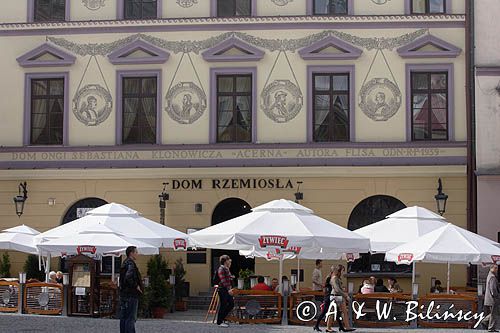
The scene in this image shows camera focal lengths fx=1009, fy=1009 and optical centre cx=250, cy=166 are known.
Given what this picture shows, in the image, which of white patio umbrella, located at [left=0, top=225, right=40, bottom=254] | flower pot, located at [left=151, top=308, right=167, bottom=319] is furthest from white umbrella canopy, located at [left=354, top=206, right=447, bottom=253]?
white patio umbrella, located at [left=0, top=225, right=40, bottom=254]

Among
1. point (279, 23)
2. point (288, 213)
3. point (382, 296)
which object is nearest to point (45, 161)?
point (279, 23)

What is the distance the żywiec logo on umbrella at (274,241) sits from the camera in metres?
20.7

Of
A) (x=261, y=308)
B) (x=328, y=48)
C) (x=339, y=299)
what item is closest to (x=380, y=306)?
(x=339, y=299)

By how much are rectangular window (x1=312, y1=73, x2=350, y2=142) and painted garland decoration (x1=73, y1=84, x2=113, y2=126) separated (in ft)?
20.2

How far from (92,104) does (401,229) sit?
11.0 metres

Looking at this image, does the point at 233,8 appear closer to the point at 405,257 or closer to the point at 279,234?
the point at 279,234

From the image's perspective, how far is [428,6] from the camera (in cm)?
2961

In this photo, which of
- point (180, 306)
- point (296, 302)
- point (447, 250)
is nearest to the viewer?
point (447, 250)

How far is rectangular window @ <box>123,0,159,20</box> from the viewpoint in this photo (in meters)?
30.3

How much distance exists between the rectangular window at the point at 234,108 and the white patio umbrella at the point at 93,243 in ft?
25.6

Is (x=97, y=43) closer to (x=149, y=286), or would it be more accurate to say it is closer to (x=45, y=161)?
(x=45, y=161)

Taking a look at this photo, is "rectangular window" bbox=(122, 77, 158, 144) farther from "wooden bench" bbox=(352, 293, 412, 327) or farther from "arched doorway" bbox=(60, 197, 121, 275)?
"wooden bench" bbox=(352, 293, 412, 327)

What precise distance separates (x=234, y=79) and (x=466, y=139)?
6.97 m

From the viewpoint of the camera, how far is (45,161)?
30.3m
